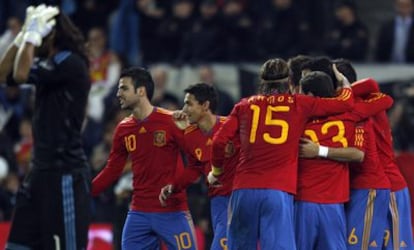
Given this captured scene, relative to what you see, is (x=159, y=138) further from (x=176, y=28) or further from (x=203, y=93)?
(x=176, y=28)

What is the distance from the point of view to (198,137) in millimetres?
12906

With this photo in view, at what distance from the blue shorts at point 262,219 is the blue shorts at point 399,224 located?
1618 mm

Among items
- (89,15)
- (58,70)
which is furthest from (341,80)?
(89,15)

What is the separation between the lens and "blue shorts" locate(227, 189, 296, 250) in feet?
37.7

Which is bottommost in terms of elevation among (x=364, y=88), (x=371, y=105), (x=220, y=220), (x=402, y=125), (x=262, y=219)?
(x=220, y=220)

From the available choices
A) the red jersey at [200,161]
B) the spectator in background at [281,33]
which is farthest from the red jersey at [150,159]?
the spectator in background at [281,33]

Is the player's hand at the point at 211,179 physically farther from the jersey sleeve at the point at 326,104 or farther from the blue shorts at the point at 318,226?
the jersey sleeve at the point at 326,104

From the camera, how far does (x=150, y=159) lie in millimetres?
12891

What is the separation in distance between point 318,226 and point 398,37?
7.92 metres

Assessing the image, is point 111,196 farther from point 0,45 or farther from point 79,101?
point 79,101

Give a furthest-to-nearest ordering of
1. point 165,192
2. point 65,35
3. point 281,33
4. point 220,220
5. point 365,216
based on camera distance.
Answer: point 281,33
point 220,220
point 165,192
point 365,216
point 65,35

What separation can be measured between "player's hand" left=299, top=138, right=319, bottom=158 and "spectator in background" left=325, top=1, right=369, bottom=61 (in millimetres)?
7440

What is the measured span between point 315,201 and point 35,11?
2761mm

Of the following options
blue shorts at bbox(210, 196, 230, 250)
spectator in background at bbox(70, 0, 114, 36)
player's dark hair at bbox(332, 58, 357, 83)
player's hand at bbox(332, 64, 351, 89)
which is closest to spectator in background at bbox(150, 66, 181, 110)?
spectator in background at bbox(70, 0, 114, 36)
